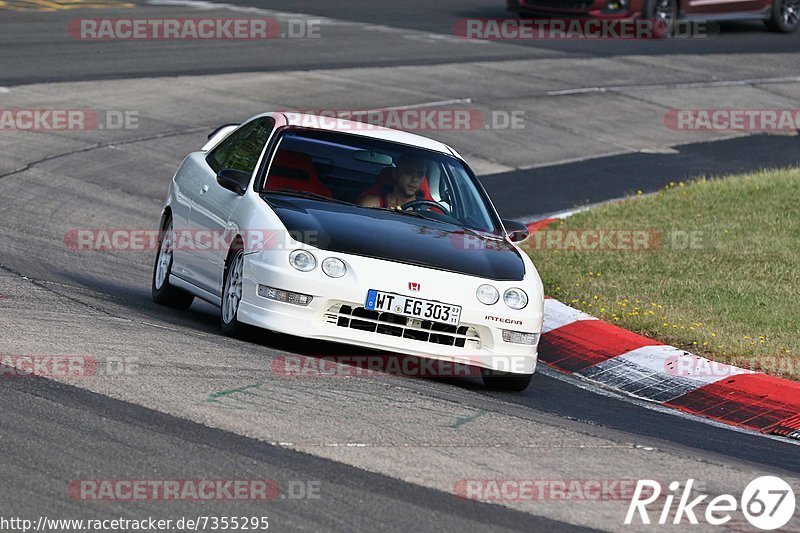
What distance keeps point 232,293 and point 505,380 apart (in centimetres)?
169

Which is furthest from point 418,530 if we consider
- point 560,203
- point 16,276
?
point 560,203

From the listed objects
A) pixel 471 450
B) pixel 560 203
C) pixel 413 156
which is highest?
pixel 413 156

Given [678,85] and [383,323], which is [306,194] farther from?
[678,85]

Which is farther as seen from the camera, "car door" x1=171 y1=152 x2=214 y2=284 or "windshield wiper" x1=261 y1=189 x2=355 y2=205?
"car door" x1=171 y1=152 x2=214 y2=284

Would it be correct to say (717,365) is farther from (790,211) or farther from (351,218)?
(790,211)

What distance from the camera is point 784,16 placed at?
29.2 meters

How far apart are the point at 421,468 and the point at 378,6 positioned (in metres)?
24.6

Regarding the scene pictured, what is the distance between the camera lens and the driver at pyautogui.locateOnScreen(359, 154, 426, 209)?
9.00m

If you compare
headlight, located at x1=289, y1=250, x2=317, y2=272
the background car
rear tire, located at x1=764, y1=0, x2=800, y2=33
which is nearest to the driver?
headlight, located at x1=289, y1=250, x2=317, y2=272

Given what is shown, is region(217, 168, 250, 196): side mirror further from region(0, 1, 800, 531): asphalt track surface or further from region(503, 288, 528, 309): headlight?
region(503, 288, 528, 309): headlight

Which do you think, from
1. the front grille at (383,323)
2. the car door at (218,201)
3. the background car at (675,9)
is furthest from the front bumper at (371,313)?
the background car at (675,9)

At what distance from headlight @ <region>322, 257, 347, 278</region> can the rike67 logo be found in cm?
247

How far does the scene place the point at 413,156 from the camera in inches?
369

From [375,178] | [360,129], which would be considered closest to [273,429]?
[375,178]
